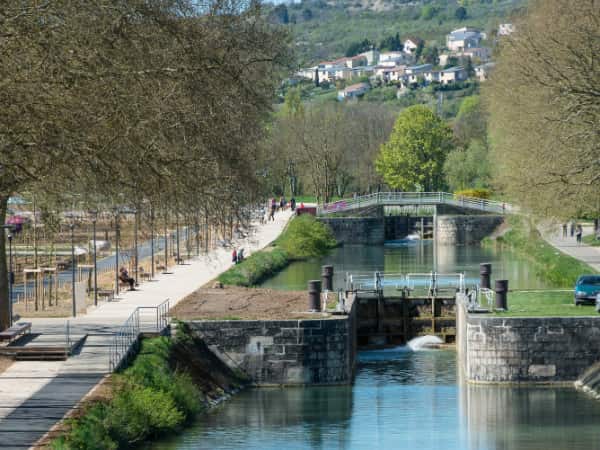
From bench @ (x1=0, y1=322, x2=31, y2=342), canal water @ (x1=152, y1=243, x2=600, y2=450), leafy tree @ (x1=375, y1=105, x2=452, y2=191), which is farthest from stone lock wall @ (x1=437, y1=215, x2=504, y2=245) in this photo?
bench @ (x1=0, y1=322, x2=31, y2=342)

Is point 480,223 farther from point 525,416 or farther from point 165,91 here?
point 165,91

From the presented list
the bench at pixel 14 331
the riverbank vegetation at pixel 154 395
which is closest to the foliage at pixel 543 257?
the riverbank vegetation at pixel 154 395

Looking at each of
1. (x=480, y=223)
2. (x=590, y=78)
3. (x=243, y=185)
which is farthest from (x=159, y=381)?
(x=480, y=223)

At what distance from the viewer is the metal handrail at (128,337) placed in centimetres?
3388

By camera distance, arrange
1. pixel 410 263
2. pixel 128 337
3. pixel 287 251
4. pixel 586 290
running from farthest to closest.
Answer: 1. pixel 287 251
2. pixel 410 263
3. pixel 586 290
4. pixel 128 337

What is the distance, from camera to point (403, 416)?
120 feet

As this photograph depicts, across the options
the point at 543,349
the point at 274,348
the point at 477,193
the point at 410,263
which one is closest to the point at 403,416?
the point at 274,348

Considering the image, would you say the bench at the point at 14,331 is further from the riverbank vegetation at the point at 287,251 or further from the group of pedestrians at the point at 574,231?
the group of pedestrians at the point at 574,231

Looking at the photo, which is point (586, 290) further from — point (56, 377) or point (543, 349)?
point (56, 377)

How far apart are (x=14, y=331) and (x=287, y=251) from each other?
43.5 m

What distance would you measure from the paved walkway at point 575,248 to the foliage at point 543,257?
0.49 meters

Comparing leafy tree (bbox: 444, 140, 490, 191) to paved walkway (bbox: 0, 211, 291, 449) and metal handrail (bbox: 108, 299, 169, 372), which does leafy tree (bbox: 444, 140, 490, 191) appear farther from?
metal handrail (bbox: 108, 299, 169, 372)

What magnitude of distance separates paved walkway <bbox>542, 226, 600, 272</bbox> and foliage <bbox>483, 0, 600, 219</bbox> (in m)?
2.56

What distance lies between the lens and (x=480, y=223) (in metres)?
93.9
